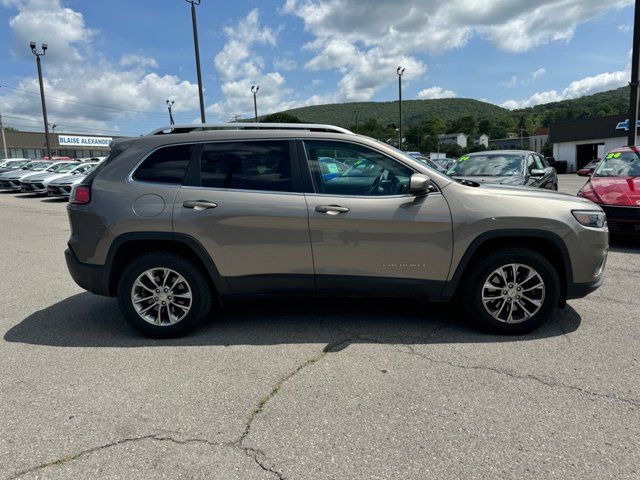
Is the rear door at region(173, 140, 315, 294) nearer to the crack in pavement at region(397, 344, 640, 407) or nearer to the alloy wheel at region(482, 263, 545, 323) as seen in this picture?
the crack in pavement at region(397, 344, 640, 407)

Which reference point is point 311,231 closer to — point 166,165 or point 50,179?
point 166,165

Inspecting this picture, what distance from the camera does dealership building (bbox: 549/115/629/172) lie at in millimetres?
43406

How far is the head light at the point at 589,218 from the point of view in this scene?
13.0 feet

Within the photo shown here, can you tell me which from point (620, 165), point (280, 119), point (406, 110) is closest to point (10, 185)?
point (620, 165)

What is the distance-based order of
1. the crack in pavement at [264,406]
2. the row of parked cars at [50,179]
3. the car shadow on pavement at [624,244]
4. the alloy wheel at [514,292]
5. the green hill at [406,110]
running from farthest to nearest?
1. the green hill at [406,110]
2. the row of parked cars at [50,179]
3. the car shadow on pavement at [624,244]
4. the alloy wheel at [514,292]
5. the crack in pavement at [264,406]

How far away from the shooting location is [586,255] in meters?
3.95

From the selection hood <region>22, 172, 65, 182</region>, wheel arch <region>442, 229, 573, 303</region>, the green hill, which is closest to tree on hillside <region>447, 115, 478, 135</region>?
the green hill

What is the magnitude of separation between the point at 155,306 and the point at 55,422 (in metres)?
1.35

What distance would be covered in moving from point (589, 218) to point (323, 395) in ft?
9.01

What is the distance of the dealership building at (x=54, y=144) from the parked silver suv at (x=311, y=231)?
6774 cm

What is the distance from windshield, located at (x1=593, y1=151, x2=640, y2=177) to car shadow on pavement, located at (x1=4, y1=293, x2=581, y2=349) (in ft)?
16.9

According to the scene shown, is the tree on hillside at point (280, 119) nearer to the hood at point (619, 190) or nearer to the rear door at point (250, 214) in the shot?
the hood at point (619, 190)

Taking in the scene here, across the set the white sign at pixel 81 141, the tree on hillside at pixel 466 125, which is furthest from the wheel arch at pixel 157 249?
the tree on hillside at pixel 466 125

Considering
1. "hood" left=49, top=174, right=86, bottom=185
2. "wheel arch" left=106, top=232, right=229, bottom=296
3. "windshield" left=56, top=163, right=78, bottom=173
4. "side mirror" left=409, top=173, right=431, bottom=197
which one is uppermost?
"windshield" left=56, top=163, right=78, bottom=173
